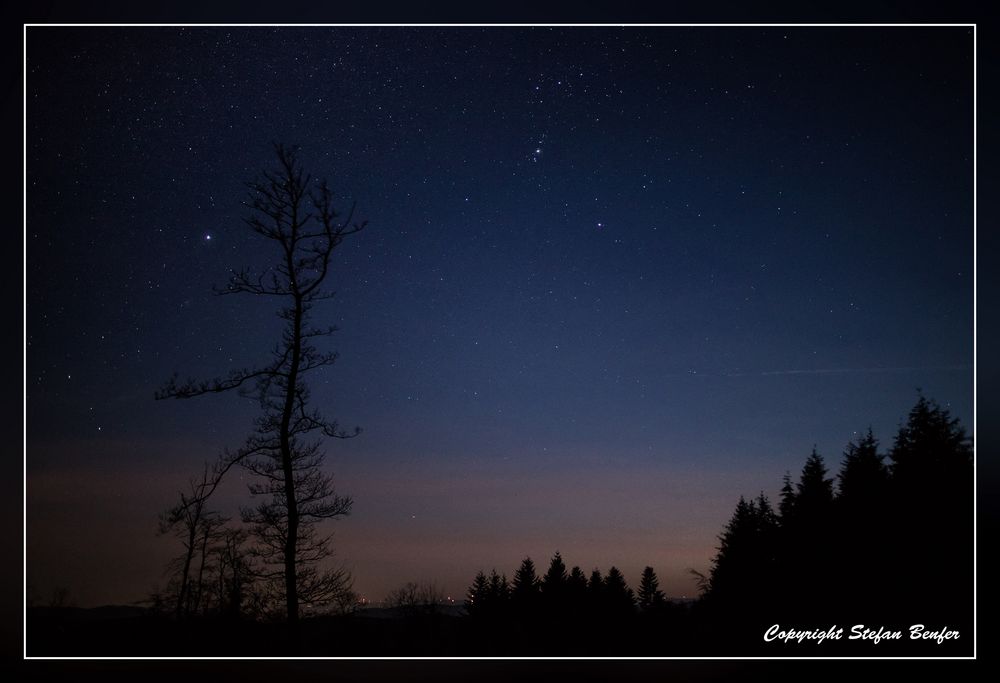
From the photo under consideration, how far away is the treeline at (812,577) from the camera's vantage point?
891cm

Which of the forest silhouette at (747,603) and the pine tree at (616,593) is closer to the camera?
the forest silhouette at (747,603)

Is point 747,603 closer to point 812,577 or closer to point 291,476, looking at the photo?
point 812,577

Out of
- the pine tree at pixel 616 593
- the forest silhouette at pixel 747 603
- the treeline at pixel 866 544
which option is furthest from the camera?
the pine tree at pixel 616 593

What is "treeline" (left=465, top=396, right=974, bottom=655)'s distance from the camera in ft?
29.2

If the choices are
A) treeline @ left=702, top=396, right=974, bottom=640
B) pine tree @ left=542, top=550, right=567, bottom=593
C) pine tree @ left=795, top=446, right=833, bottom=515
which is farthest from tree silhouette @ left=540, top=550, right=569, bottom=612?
pine tree @ left=795, top=446, right=833, bottom=515

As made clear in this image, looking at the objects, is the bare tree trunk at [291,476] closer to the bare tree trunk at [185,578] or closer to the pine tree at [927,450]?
the bare tree trunk at [185,578]

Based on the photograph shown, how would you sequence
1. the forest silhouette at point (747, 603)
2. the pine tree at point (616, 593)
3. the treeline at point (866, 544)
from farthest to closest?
the pine tree at point (616, 593) → the treeline at point (866, 544) → the forest silhouette at point (747, 603)

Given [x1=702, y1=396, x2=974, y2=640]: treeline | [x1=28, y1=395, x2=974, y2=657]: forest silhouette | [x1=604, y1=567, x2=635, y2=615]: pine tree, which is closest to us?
[x1=28, y1=395, x2=974, y2=657]: forest silhouette

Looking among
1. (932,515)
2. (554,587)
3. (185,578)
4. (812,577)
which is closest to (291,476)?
(185,578)

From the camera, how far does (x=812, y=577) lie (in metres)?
12.0

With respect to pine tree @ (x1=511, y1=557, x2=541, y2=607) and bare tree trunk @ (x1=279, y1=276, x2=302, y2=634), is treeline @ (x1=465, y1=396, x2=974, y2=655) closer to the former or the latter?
pine tree @ (x1=511, y1=557, x2=541, y2=607)

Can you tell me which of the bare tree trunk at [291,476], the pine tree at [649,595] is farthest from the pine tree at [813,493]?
the bare tree trunk at [291,476]

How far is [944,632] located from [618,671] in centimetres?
379

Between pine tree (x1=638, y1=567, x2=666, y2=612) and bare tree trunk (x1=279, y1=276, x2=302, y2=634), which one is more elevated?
bare tree trunk (x1=279, y1=276, x2=302, y2=634)
